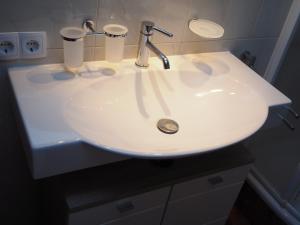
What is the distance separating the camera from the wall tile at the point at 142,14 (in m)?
1.06

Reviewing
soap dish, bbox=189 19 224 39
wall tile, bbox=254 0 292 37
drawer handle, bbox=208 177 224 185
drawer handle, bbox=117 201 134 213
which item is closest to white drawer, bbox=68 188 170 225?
drawer handle, bbox=117 201 134 213

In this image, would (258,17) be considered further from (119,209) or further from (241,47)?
(119,209)

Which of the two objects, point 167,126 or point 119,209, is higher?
point 167,126

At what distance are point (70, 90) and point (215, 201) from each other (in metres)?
0.70

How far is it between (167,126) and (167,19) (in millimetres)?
385

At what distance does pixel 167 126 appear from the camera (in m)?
1.07

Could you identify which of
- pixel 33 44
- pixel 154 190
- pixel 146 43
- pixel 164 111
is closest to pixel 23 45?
pixel 33 44

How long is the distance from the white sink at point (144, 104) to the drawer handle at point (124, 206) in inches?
8.2

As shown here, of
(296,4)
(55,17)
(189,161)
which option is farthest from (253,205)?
(55,17)

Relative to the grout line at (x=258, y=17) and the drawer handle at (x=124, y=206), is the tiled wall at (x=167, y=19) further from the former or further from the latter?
the drawer handle at (x=124, y=206)

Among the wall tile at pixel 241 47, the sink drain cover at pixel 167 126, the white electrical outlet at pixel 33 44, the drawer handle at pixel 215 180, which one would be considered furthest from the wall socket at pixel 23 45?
the drawer handle at pixel 215 180

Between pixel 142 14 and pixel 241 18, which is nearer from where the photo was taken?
pixel 142 14

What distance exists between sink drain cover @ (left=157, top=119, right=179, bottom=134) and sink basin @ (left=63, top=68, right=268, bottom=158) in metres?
0.01

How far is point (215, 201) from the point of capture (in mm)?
1289
